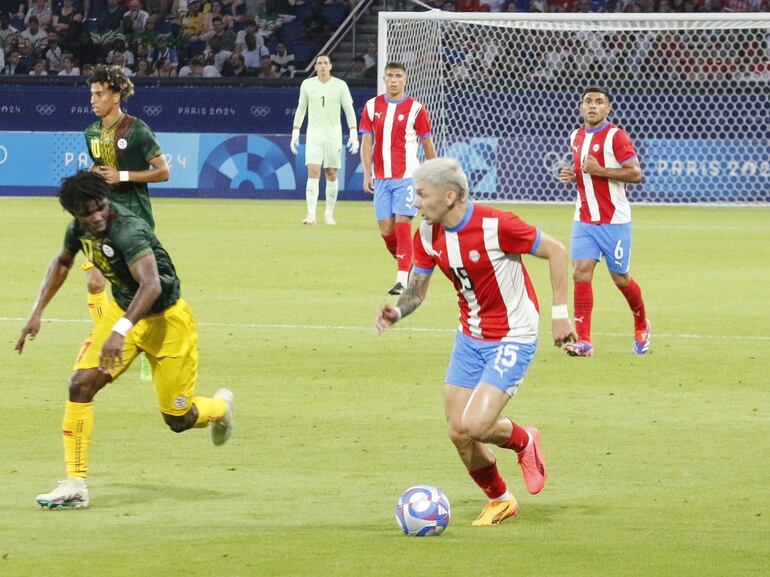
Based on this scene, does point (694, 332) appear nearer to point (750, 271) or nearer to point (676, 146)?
point (750, 271)

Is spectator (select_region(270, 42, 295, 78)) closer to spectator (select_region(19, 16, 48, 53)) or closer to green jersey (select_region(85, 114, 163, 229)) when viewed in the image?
spectator (select_region(19, 16, 48, 53))

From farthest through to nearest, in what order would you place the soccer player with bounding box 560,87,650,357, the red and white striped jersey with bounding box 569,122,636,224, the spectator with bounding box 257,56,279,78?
the spectator with bounding box 257,56,279,78
the red and white striped jersey with bounding box 569,122,636,224
the soccer player with bounding box 560,87,650,357

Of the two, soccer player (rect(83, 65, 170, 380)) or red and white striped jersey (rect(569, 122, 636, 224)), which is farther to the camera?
red and white striped jersey (rect(569, 122, 636, 224))

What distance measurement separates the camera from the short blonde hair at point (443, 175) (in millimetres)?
6984

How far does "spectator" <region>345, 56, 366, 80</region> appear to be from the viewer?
104 feet

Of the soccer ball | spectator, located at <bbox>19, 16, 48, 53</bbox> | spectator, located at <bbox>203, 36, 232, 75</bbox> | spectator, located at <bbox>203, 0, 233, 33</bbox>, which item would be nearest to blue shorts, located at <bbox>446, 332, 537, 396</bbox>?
the soccer ball

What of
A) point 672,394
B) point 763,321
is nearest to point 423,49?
point 763,321

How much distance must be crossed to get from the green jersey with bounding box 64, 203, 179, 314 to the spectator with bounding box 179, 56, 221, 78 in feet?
82.3

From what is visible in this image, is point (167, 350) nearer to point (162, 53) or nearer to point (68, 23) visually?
point (162, 53)

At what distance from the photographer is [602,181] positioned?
12508 mm

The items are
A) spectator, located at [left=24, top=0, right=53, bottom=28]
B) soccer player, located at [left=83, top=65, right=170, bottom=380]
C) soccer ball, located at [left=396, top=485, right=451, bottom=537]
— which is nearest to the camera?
soccer ball, located at [left=396, top=485, right=451, bottom=537]

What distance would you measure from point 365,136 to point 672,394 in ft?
27.5

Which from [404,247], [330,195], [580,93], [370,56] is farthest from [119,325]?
[370,56]

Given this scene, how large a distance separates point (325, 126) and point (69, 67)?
1053 centimetres
